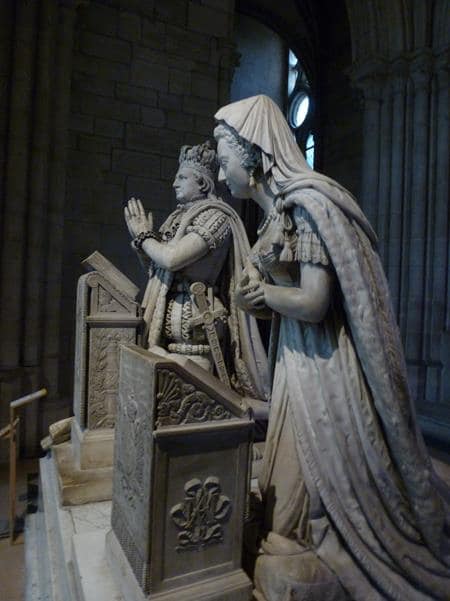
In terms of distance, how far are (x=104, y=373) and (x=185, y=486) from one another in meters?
1.63

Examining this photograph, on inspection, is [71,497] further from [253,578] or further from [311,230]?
[311,230]

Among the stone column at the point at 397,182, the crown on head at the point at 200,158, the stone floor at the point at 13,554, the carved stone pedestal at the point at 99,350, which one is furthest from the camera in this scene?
the stone column at the point at 397,182

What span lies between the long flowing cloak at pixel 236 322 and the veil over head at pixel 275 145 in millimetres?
1253

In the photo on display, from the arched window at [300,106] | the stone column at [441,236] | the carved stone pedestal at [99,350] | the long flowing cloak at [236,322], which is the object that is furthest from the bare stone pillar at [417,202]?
the carved stone pedestal at [99,350]

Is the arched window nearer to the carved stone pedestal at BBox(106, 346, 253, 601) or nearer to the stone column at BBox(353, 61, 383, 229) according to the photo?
the stone column at BBox(353, 61, 383, 229)

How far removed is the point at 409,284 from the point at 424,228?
2.62ft

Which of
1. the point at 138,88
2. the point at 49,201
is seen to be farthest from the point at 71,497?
the point at 138,88

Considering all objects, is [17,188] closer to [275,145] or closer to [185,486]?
[275,145]

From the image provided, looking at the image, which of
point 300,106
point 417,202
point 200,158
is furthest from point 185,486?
point 300,106

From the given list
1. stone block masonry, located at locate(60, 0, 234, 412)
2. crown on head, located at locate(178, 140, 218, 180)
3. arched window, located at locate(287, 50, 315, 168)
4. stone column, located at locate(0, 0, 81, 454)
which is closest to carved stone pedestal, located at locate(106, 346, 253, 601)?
crown on head, located at locate(178, 140, 218, 180)

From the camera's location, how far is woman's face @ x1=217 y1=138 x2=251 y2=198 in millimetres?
1605

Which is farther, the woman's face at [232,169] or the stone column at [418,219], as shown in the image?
the stone column at [418,219]

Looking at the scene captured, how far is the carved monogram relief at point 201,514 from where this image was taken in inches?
52.5

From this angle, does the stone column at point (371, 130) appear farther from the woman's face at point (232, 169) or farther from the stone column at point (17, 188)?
the woman's face at point (232, 169)
